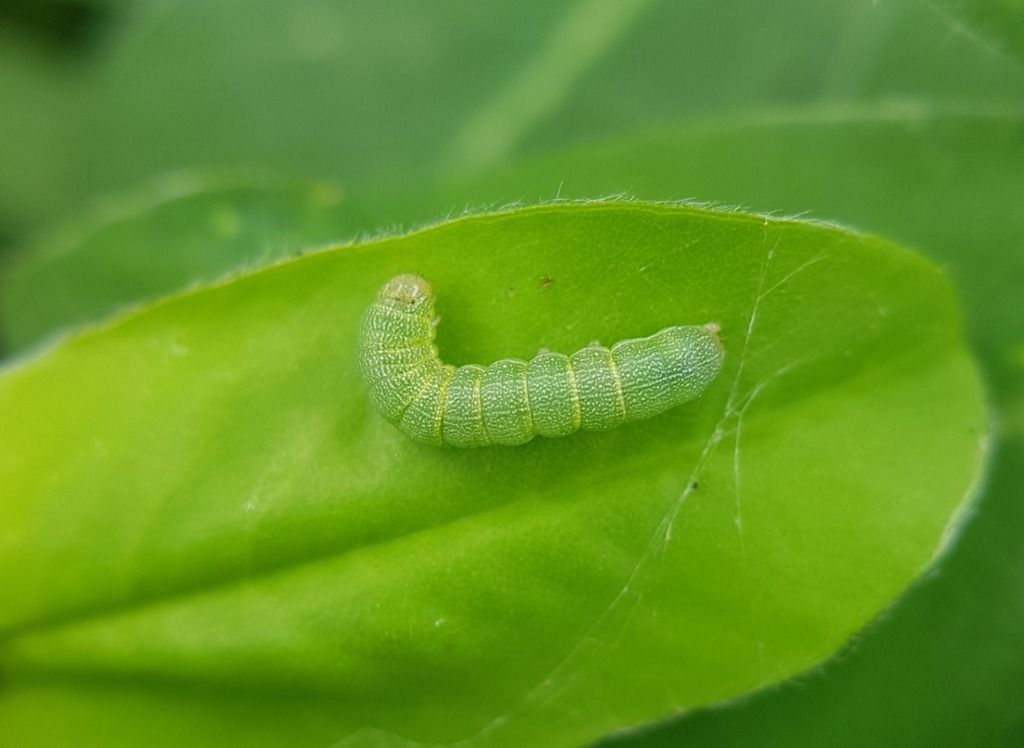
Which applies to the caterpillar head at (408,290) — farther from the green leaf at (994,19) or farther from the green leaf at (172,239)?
the green leaf at (994,19)

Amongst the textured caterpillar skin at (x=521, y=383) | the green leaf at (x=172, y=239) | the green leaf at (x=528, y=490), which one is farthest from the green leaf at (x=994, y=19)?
the green leaf at (x=172, y=239)

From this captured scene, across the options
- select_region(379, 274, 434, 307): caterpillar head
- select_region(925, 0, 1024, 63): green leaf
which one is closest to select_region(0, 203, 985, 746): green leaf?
select_region(379, 274, 434, 307): caterpillar head

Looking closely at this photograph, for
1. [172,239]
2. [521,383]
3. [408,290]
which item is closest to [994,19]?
[521,383]

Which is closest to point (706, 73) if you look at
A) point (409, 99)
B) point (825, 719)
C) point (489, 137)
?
point (489, 137)

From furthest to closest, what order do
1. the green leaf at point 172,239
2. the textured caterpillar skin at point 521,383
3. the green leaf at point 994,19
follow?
1. the green leaf at point 172,239
2. the green leaf at point 994,19
3. the textured caterpillar skin at point 521,383

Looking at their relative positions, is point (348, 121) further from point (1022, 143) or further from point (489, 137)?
point (1022, 143)

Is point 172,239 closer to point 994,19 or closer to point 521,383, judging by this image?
point 521,383

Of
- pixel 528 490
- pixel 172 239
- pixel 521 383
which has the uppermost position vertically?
pixel 172 239

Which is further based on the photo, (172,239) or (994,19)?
(172,239)

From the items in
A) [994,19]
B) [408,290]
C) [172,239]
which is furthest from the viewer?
[172,239]
